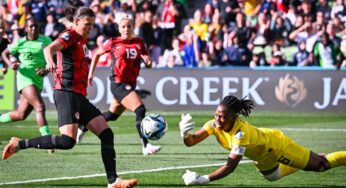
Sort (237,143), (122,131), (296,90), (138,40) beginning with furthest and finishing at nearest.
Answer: (296,90) → (122,131) → (138,40) → (237,143)

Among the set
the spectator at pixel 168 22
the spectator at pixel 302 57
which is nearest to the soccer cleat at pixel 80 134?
the spectator at pixel 302 57

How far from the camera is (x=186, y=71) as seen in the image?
86.4 feet

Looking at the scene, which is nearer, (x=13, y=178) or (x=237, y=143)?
(x=237, y=143)

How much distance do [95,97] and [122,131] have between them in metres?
5.44

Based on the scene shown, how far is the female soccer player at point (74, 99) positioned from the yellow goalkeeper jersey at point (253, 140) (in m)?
1.34

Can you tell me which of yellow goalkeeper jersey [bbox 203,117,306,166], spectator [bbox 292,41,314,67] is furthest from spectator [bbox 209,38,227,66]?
yellow goalkeeper jersey [bbox 203,117,306,166]

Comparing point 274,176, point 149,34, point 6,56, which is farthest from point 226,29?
point 274,176

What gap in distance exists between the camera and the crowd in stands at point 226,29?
2733 cm

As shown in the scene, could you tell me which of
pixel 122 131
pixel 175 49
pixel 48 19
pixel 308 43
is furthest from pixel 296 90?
pixel 48 19

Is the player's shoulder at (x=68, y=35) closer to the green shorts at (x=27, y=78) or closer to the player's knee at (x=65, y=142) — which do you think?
the player's knee at (x=65, y=142)

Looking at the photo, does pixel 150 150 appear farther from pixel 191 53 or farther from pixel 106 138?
pixel 191 53

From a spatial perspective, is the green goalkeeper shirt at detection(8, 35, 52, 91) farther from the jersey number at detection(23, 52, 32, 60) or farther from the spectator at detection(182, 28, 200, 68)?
the spectator at detection(182, 28, 200, 68)

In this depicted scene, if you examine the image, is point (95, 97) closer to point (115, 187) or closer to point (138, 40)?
point (138, 40)

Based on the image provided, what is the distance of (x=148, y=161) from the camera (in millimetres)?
15281
